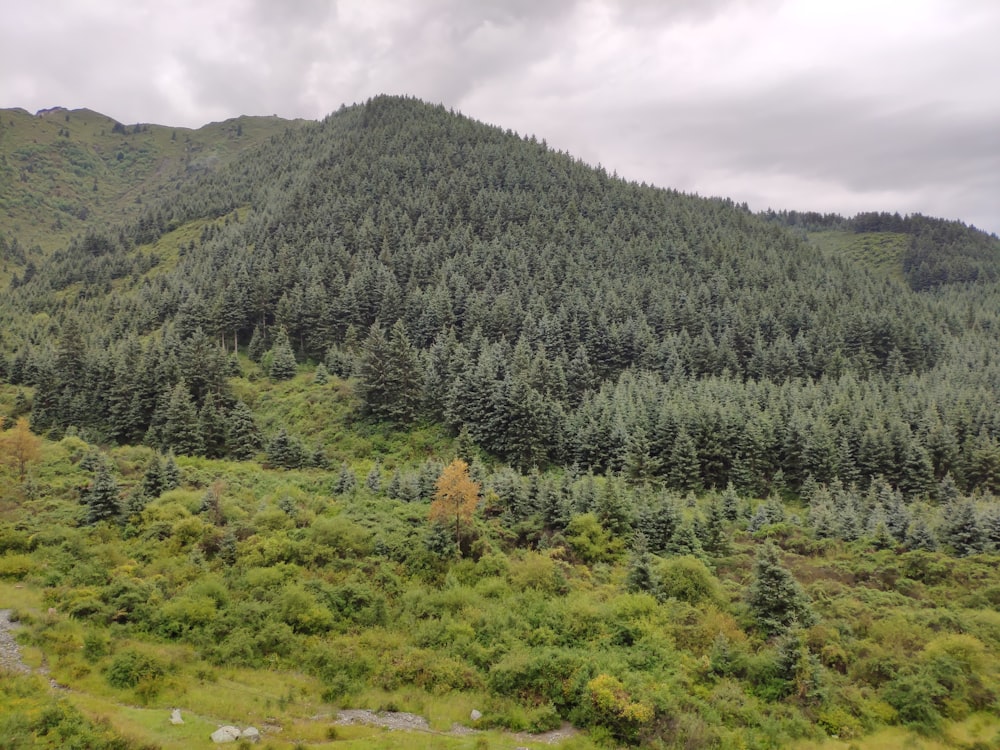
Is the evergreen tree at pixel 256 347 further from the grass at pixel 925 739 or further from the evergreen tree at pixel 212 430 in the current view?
the grass at pixel 925 739

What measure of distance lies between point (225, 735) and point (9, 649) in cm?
1287

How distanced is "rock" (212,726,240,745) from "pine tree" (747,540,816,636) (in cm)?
2626

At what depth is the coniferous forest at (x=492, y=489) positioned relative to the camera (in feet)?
80.6

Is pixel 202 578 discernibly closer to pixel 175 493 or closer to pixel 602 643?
pixel 175 493

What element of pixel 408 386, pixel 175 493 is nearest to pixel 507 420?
pixel 408 386

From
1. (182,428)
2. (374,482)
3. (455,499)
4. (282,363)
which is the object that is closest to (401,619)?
(455,499)

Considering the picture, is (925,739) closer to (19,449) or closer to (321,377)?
(19,449)

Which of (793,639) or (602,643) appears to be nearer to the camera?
(793,639)

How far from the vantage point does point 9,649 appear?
977 inches

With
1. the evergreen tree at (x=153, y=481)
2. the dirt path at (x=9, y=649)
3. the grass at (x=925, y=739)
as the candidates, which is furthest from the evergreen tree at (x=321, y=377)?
the grass at (x=925, y=739)

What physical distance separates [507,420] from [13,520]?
47.1 meters

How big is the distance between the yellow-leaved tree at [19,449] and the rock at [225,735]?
132 feet

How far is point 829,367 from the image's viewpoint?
315ft

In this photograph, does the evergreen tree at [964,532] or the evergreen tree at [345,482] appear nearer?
the evergreen tree at [964,532]
